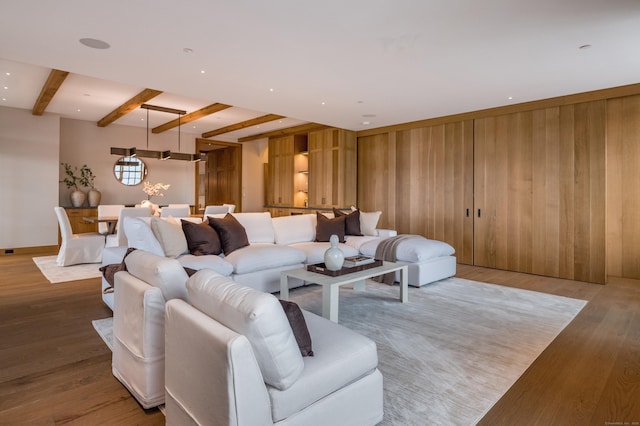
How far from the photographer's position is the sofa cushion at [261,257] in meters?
3.96

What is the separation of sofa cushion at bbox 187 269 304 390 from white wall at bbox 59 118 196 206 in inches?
328

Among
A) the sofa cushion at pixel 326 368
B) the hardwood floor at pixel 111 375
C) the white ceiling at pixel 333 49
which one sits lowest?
the hardwood floor at pixel 111 375

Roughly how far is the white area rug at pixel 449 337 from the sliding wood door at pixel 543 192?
1.41m

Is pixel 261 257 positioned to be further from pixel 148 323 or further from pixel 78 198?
pixel 78 198

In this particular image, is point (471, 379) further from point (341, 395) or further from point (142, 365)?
point (142, 365)

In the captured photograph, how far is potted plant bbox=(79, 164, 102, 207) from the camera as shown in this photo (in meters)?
7.88

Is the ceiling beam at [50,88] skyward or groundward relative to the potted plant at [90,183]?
skyward

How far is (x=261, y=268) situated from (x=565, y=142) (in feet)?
15.7

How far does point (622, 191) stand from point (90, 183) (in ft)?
33.8

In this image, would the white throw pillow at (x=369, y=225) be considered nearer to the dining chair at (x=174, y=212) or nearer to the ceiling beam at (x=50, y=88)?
the dining chair at (x=174, y=212)

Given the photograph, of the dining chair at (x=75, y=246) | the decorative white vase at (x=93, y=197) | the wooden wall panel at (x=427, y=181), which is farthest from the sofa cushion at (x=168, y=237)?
the decorative white vase at (x=93, y=197)

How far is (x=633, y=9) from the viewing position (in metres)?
2.79

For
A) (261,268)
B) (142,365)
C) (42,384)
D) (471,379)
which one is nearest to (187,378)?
(142,365)

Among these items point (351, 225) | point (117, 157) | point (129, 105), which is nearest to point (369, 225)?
point (351, 225)
